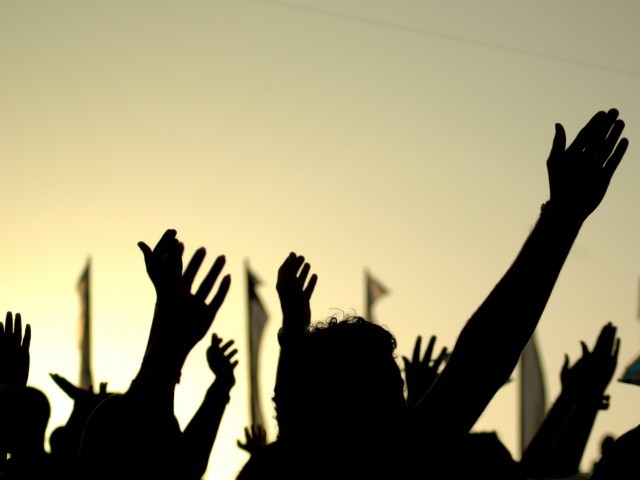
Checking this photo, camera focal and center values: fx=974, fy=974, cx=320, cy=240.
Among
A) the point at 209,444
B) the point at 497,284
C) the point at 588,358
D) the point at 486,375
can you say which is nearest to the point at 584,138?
the point at 497,284

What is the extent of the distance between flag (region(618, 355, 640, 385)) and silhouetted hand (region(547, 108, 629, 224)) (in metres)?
2.99

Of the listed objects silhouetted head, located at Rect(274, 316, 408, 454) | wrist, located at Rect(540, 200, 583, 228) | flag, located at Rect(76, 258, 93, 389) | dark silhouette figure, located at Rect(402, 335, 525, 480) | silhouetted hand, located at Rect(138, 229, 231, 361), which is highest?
flag, located at Rect(76, 258, 93, 389)

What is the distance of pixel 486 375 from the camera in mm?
2105

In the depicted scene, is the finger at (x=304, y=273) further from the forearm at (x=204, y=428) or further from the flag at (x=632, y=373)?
the flag at (x=632, y=373)

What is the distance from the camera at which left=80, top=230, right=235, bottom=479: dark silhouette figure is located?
2277 millimetres

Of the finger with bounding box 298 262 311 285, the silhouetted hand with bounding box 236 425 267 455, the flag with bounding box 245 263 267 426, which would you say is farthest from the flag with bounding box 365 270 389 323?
the finger with bounding box 298 262 311 285

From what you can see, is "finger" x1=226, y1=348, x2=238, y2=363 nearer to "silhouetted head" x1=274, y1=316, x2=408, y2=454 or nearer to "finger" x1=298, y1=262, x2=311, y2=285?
"finger" x1=298, y1=262, x2=311, y2=285

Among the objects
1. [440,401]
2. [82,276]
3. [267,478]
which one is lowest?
[267,478]

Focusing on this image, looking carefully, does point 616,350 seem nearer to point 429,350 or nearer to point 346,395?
point 429,350

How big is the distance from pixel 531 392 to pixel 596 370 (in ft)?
36.2

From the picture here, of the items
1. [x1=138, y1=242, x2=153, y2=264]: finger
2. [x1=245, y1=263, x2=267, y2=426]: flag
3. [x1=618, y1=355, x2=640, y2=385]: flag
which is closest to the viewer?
[x1=138, y1=242, x2=153, y2=264]: finger

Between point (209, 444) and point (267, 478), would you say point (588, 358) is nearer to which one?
point (209, 444)

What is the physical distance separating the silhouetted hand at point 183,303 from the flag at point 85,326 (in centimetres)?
1544

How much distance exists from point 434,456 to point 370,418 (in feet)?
0.52
